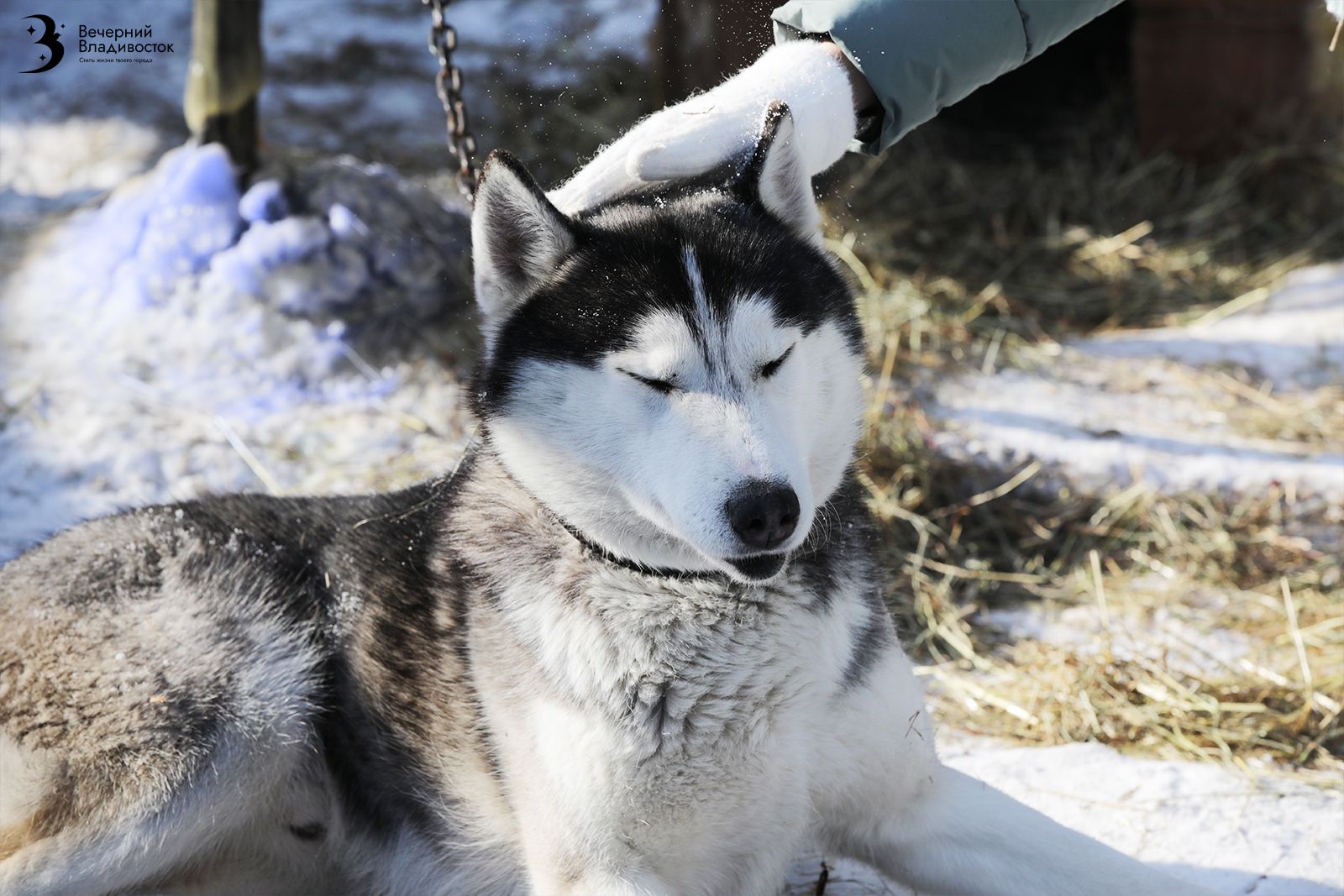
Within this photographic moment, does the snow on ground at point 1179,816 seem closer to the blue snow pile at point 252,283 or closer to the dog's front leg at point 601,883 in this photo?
the dog's front leg at point 601,883

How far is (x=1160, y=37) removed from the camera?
6.69 metres

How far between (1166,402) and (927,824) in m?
3.03

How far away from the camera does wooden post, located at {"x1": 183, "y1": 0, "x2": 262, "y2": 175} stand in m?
5.09

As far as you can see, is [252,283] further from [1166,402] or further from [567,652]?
[1166,402]

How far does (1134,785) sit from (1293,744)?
0.49m

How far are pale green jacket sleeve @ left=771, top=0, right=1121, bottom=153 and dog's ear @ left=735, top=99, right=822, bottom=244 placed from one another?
1.35 feet

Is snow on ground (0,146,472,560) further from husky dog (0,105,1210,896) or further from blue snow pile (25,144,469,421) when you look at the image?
husky dog (0,105,1210,896)

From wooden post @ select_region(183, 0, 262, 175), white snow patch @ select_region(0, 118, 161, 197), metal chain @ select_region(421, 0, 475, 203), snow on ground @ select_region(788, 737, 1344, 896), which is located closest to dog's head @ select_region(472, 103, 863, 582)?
metal chain @ select_region(421, 0, 475, 203)

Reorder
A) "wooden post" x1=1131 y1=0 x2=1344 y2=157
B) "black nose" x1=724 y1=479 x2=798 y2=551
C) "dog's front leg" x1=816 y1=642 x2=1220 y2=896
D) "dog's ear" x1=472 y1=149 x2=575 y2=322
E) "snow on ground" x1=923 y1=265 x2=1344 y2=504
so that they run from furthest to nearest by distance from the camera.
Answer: "wooden post" x1=1131 y1=0 x2=1344 y2=157, "snow on ground" x1=923 y1=265 x2=1344 y2=504, "dog's front leg" x1=816 y1=642 x2=1220 y2=896, "dog's ear" x1=472 y1=149 x2=575 y2=322, "black nose" x1=724 y1=479 x2=798 y2=551

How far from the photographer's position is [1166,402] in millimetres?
4918

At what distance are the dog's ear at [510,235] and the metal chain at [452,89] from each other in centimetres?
46

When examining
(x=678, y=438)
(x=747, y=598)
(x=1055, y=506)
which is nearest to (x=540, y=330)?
(x=678, y=438)

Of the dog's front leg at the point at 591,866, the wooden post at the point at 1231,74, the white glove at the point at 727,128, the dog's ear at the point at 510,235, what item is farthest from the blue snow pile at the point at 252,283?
the wooden post at the point at 1231,74

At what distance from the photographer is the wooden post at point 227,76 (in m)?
5.09
